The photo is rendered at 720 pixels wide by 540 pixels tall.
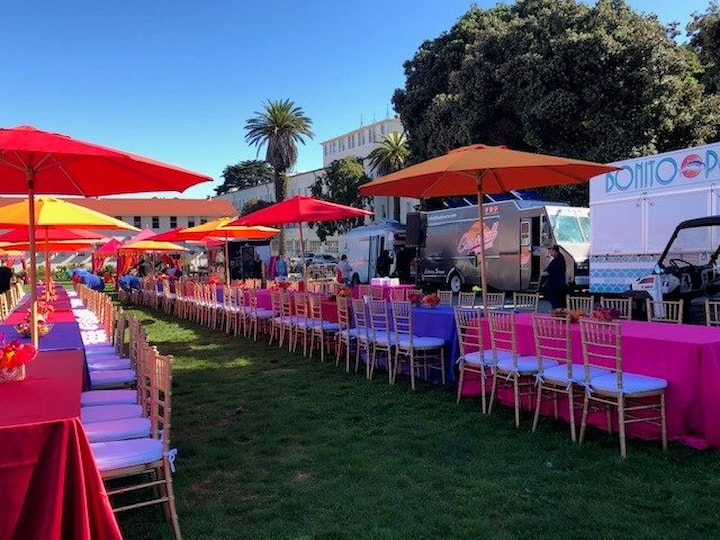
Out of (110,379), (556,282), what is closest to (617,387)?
(110,379)

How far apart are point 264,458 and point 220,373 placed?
3.67 meters

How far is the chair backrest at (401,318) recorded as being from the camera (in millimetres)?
7242

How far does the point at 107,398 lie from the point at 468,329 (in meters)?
3.55

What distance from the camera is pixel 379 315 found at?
25.3 feet

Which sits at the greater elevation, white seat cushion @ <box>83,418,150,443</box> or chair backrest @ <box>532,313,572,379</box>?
chair backrest @ <box>532,313,572,379</box>

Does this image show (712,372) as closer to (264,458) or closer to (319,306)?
(264,458)

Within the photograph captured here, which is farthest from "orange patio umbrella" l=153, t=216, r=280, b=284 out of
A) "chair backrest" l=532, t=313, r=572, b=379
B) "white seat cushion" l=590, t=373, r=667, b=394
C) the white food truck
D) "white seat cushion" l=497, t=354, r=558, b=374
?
"white seat cushion" l=590, t=373, r=667, b=394

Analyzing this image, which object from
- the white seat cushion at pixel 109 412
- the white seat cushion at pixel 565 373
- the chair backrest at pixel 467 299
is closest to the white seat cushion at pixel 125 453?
the white seat cushion at pixel 109 412

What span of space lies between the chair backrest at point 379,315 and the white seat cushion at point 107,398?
330cm

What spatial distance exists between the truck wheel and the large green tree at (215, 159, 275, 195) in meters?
78.8

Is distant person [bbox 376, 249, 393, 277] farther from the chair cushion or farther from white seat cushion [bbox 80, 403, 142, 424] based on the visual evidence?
white seat cushion [bbox 80, 403, 142, 424]

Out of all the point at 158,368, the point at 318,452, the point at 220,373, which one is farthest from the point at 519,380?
the point at 220,373

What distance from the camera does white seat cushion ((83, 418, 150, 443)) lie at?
374 centimetres

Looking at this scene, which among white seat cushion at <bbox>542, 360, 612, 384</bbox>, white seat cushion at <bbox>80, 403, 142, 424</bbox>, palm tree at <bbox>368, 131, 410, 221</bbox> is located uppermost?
palm tree at <bbox>368, 131, 410, 221</bbox>
